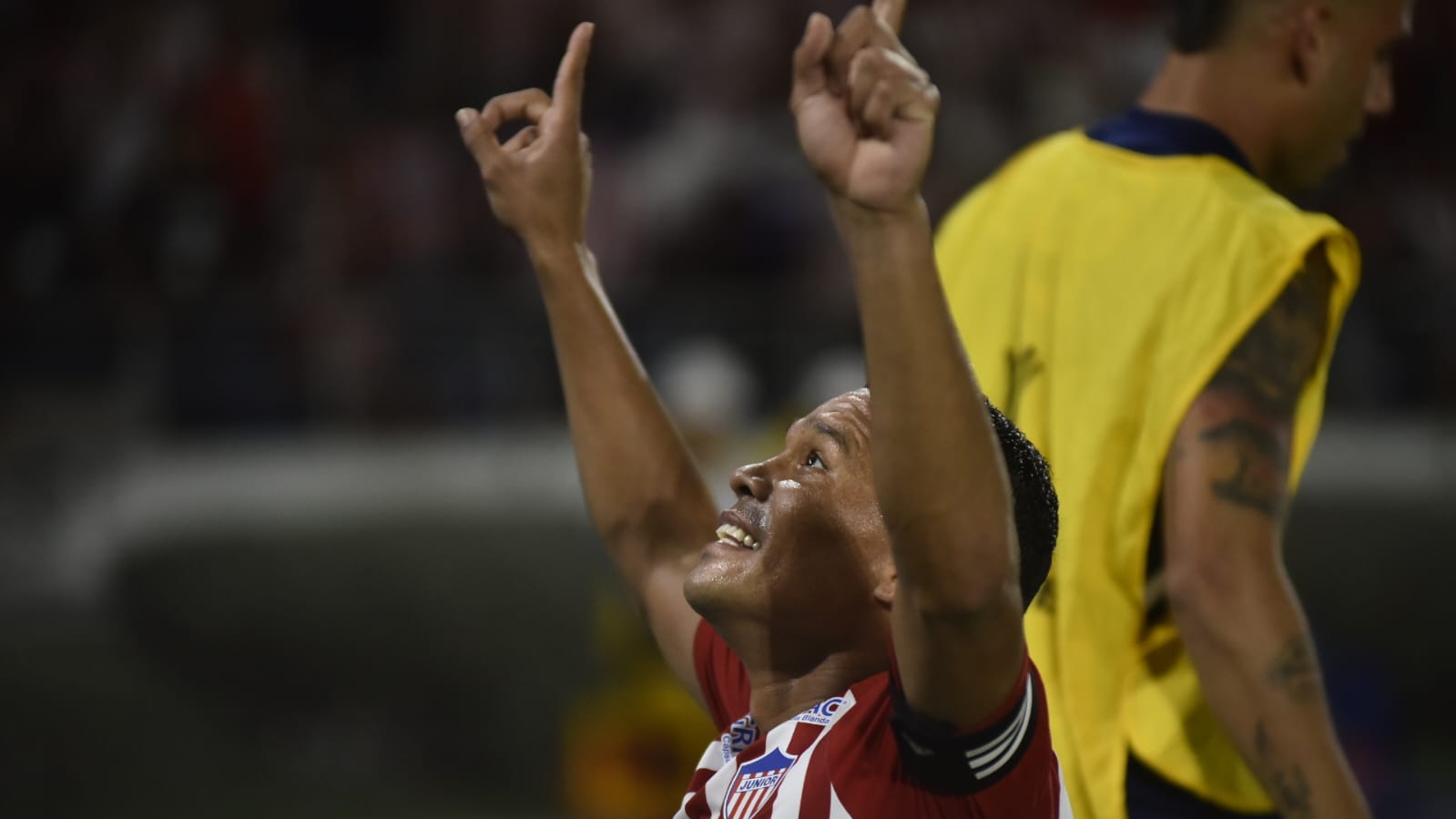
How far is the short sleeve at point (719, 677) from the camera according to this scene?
2.72 metres

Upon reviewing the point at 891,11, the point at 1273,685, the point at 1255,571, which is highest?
the point at 891,11

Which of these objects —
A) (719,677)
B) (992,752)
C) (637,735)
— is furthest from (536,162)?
(637,735)

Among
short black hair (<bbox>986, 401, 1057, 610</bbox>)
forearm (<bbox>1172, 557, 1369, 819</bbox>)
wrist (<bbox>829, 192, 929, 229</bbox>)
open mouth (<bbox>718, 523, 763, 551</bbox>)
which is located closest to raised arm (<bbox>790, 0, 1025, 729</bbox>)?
wrist (<bbox>829, 192, 929, 229</bbox>)

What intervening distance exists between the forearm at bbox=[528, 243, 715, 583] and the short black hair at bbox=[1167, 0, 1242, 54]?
952 millimetres

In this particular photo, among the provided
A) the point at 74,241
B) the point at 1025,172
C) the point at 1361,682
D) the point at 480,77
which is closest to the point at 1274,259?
the point at 1025,172

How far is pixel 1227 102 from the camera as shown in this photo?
2.84 metres

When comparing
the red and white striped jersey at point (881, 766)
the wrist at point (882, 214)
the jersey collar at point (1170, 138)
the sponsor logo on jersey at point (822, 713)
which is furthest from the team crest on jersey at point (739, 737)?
the jersey collar at point (1170, 138)

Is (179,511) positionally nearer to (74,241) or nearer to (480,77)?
(74,241)

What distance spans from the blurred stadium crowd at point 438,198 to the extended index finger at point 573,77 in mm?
4064

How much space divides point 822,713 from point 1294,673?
2.07ft

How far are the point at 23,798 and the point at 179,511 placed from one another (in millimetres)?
1270

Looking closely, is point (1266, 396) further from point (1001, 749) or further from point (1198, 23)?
point (1001, 749)

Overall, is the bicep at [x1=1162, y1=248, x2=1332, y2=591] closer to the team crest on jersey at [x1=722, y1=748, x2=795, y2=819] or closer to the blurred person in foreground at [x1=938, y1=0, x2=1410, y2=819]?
the blurred person in foreground at [x1=938, y1=0, x2=1410, y2=819]

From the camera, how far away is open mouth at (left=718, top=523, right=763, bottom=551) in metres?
2.48
